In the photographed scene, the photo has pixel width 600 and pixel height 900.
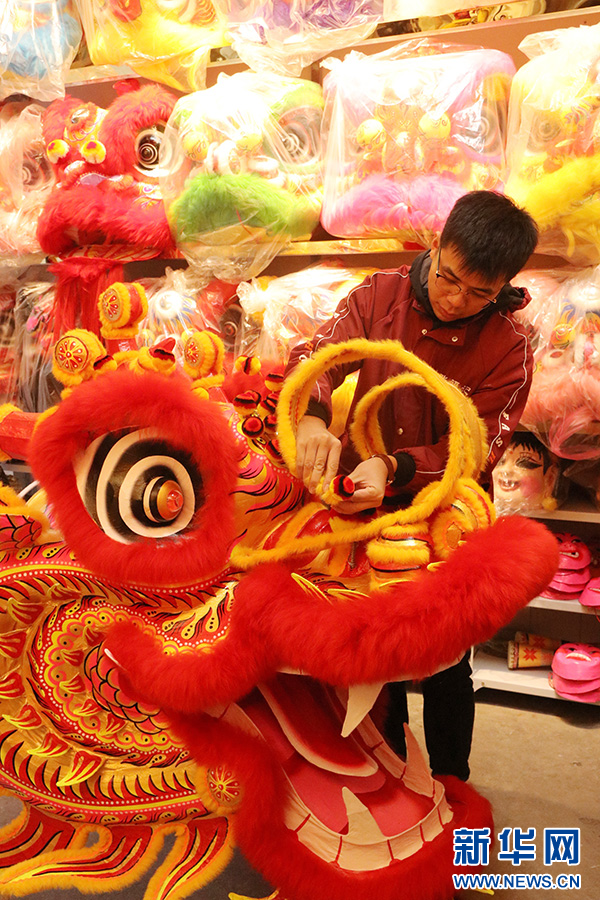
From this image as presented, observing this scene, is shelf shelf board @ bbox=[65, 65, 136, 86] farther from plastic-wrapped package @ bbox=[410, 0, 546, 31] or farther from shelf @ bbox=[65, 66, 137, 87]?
plastic-wrapped package @ bbox=[410, 0, 546, 31]

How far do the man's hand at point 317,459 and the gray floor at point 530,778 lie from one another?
86 cm

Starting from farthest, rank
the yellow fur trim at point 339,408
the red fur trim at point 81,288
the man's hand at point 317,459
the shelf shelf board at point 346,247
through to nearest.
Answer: the red fur trim at point 81,288 → the shelf shelf board at point 346,247 → the yellow fur trim at point 339,408 → the man's hand at point 317,459

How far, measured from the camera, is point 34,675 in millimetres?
1102

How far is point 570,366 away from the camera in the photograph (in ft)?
5.89

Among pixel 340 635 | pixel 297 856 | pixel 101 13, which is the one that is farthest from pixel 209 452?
pixel 101 13

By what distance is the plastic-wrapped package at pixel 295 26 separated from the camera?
1870 mm

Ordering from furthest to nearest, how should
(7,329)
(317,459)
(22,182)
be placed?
(7,329)
(22,182)
(317,459)

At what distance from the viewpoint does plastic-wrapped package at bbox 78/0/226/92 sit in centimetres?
203

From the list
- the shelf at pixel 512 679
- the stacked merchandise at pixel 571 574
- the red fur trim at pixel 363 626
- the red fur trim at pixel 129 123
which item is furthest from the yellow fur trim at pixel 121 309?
the shelf at pixel 512 679

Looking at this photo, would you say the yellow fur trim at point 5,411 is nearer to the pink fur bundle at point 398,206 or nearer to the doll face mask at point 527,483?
the pink fur bundle at point 398,206

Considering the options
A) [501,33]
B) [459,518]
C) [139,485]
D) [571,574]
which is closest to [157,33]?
[501,33]

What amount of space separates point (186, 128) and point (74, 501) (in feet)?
4.34

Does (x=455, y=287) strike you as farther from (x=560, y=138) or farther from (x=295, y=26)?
(x=295, y=26)

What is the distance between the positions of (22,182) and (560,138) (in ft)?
5.30
